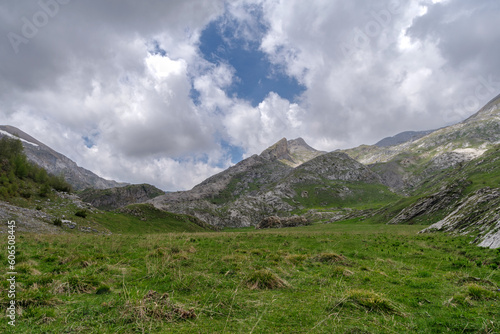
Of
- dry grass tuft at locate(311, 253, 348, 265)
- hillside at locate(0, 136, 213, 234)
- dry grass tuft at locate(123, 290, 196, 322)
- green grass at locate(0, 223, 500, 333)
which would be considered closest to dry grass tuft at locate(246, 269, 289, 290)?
green grass at locate(0, 223, 500, 333)

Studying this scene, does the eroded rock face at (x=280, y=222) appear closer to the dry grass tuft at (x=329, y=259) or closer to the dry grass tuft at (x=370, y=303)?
the dry grass tuft at (x=329, y=259)

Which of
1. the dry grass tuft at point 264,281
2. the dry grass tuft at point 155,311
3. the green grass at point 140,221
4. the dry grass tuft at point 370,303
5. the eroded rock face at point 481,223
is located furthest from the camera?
the green grass at point 140,221

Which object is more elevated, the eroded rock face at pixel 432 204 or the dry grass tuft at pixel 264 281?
the dry grass tuft at pixel 264 281

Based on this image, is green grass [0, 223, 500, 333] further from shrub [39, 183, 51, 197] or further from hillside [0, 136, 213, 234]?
shrub [39, 183, 51, 197]

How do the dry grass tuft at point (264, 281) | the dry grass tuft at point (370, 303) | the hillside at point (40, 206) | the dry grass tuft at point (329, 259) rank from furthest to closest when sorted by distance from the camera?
the hillside at point (40, 206), the dry grass tuft at point (329, 259), the dry grass tuft at point (264, 281), the dry grass tuft at point (370, 303)

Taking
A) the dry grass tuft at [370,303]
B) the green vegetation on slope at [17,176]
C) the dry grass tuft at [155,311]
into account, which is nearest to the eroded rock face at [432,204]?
the dry grass tuft at [370,303]

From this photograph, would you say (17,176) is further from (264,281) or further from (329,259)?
(329,259)

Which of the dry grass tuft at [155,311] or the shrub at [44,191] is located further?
the shrub at [44,191]

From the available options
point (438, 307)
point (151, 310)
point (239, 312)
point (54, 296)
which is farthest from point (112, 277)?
point (438, 307)

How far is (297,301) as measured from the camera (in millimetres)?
8594

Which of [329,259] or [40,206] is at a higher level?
[40,206]

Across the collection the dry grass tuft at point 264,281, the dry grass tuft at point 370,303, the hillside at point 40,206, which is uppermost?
the hillside at point 40,206

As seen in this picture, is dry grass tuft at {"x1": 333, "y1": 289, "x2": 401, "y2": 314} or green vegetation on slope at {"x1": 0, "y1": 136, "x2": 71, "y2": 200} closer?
dry grass tuft at {"x1": 333, "y1": 289, "x2": 401, "y2": 314}

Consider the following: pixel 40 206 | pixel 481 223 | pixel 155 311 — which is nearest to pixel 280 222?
pixel 481 223
